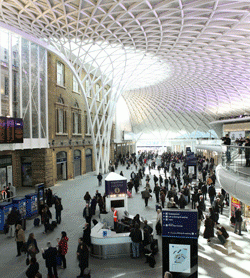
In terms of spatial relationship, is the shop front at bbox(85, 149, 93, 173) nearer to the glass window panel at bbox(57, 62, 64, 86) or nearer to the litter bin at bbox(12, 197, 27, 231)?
the glass window panel at bbox(57, 62, 64, 86)

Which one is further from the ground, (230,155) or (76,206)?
(230,155)

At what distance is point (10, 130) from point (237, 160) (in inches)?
602

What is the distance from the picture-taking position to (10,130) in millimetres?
17578

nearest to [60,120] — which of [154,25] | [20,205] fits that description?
[154,25]

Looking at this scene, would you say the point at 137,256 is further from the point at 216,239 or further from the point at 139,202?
the point at 139,202

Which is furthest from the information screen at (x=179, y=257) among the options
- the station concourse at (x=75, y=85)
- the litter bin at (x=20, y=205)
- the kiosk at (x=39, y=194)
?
the kiosk at (x=39, y=194)

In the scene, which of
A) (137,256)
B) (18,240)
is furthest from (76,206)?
(137,256)

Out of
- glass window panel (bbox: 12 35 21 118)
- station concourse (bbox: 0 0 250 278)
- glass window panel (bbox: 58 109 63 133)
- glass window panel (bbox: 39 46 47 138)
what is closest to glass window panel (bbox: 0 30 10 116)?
station concourse (bbox: 0 0 250 278)

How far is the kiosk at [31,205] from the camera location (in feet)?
45.6

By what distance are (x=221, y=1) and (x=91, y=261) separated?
1697 cm

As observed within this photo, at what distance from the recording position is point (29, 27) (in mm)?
18906

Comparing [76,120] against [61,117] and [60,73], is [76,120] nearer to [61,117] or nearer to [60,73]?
[61,117]

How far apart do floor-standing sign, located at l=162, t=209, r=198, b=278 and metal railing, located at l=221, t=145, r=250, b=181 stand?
11.1ft

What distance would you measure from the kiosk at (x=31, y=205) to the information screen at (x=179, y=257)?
9.79 meters
